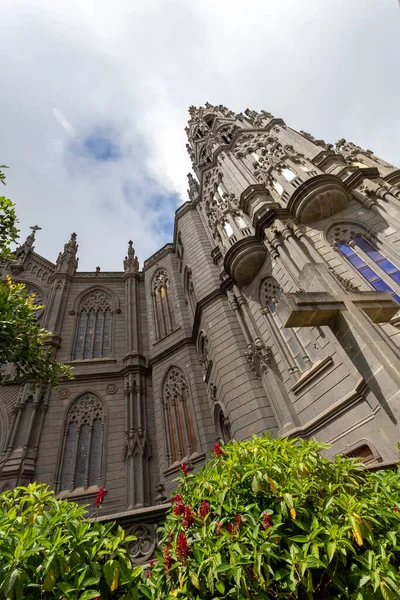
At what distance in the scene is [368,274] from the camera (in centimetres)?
993

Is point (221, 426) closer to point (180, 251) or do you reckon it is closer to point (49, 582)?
point (49, 582)

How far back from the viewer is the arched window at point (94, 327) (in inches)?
774

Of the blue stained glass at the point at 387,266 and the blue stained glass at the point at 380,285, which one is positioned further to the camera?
the blue stained glass at the point at 387,266

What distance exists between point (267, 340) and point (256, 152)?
11.5 metres

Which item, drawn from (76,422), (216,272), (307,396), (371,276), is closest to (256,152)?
(216,272)

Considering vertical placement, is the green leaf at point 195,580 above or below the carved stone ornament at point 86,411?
below

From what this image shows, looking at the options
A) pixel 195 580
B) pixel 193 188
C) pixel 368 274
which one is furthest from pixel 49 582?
pixel 193 188

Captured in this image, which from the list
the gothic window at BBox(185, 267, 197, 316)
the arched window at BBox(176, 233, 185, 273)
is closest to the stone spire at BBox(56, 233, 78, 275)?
the arched window at BBox(176, 233, 185, 273)

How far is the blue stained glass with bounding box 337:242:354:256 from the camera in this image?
10727 mm

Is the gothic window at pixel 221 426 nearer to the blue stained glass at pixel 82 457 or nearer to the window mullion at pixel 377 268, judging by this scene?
the blue stained glass at pixel 82 457

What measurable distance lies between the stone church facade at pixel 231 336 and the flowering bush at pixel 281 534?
5.80 feet

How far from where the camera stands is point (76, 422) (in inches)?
634

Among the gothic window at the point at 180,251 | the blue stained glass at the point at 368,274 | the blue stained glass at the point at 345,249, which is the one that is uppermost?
the gothic window at the point at 180,251

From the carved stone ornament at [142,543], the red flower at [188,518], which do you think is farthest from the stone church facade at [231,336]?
the red flower at [188,518]
